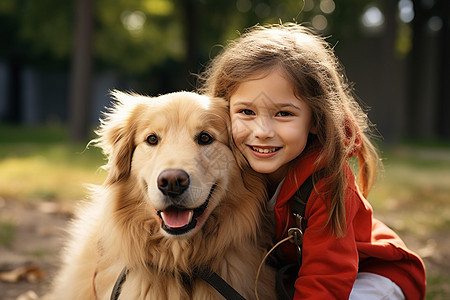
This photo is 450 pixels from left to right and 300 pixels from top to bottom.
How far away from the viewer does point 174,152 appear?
2484 mm

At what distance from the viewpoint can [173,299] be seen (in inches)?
99.0

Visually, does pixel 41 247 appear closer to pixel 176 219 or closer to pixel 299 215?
pixel 176 219

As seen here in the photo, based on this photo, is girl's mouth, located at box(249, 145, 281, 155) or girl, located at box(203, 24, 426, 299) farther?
girl's mouth, located at box(249, 145, 281, 155)

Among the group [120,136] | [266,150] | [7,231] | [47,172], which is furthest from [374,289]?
[47,172]

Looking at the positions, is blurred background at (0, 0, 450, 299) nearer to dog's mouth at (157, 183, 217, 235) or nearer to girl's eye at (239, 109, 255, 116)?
girl's eye at (239, 109, 255, 116)

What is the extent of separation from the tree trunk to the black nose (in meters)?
10.6

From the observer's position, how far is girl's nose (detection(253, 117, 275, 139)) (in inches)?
98.1

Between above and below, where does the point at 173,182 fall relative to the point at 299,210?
above

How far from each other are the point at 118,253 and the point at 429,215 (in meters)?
4.56

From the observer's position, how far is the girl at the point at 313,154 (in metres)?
2.37

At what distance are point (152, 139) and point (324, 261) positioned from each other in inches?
44.2

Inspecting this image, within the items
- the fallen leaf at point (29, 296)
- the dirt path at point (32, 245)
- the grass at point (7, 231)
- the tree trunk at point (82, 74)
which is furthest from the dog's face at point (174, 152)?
the tree trunk at point (82, 74)

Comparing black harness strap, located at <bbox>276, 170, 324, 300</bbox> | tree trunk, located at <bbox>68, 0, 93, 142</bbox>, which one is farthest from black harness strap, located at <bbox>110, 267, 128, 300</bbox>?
tree trunk, located at <bbox>68, 0, 93, 142</bbox>

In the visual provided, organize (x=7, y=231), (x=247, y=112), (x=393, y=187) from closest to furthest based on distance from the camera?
(x=247, y=112) → (x=7, y=231) → (x=393, y=187)
